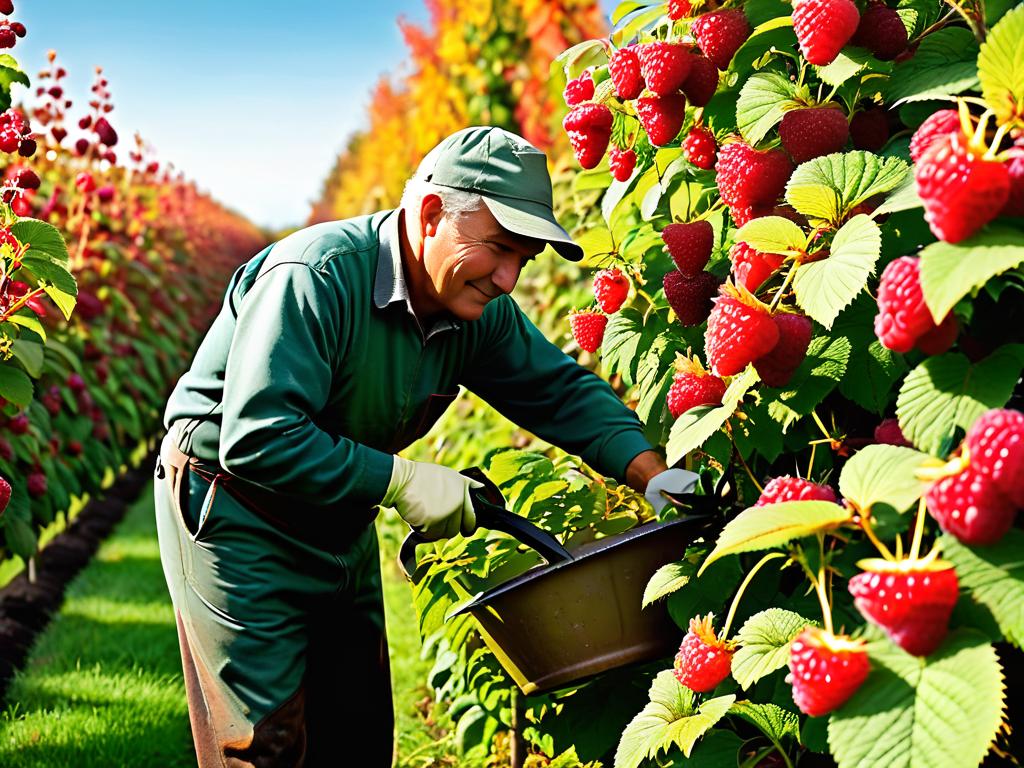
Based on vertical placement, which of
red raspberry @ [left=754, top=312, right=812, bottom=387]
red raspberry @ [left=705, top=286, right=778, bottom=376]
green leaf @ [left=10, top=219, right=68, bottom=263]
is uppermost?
green leaf @ [left=10, top=219, right=68, bottom=263]

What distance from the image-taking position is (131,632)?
5250 millimetres

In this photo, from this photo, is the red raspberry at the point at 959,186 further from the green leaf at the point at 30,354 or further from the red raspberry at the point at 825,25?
the green leaf at the point at 30,354

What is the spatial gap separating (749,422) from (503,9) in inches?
344

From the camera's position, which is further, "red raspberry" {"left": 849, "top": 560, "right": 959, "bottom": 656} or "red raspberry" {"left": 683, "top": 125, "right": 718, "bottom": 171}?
"red raspberry" {"left": 683, "top": 125, "right": 718, "bottom": 171}

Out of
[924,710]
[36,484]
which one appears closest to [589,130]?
[924,710]

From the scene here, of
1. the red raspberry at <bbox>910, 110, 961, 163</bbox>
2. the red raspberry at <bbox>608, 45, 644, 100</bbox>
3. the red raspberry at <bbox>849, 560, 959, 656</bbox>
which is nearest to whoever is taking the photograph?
the red raspberry at <bbox>849, 560, 959, 656</bbox>

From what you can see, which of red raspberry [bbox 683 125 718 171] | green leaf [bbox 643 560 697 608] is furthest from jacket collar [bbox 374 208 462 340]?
green leaf [bbox 643 560 697 608]

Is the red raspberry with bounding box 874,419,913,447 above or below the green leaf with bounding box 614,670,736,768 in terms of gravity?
above

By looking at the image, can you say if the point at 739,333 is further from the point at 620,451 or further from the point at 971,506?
the point at 620,451

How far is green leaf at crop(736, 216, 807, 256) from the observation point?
164 centimetres

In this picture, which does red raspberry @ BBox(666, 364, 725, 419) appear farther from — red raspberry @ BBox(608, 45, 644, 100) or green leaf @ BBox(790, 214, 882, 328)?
red raspberry @ BBox(608, 45, 644, 100)

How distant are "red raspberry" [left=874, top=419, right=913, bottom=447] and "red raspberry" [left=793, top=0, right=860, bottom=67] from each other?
520 millimetres

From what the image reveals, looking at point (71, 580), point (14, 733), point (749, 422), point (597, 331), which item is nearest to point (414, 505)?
point (597, 331)

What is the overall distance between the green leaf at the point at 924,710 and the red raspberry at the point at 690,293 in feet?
2.63
